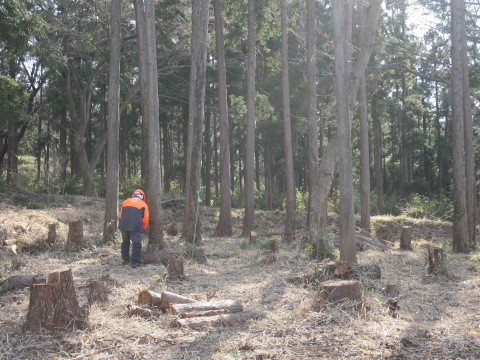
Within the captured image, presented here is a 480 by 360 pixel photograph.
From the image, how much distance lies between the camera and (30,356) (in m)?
5.03

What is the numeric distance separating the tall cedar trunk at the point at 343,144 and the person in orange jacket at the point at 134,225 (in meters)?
4.31

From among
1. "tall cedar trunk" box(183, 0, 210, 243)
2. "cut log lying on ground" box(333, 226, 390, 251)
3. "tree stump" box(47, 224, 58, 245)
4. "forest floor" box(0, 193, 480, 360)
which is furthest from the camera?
"cut log lying on ground" box(333, 226, 390, 251)

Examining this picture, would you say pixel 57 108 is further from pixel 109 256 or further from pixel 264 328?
pixel 264 328

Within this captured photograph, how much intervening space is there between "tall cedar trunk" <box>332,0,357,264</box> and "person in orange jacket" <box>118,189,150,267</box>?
14.2 feet

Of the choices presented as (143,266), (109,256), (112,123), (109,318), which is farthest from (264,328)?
(112,123)

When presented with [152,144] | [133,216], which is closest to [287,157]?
[152,144]

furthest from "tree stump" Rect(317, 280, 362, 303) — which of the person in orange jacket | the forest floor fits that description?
the person in orange jacket

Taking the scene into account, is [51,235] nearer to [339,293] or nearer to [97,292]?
[97,292]

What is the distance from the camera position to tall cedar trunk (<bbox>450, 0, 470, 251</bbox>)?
47.8 ft

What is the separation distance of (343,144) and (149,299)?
4.65 m

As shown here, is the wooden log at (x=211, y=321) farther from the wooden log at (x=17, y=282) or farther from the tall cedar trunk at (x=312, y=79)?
the tall cedar trunk at (x=312, y=79)

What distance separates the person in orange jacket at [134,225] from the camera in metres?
10.8

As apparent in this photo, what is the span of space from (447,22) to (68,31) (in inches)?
608

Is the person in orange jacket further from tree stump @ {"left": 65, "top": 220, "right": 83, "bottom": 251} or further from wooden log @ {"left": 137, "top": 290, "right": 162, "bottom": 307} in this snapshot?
wooden log @ {"left": 137, "top": 290, "right": 162, "bottom": 307}
